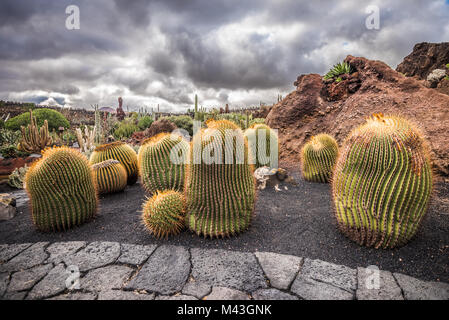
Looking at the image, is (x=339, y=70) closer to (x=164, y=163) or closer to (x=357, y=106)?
(x=357, y=106)

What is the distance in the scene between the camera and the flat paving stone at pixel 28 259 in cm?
253

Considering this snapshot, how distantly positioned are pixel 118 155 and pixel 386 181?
4.88 m

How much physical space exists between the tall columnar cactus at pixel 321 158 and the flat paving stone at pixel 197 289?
4.01 meters

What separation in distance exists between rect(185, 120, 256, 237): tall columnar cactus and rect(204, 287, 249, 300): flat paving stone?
0.86 m

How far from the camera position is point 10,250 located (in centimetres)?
287

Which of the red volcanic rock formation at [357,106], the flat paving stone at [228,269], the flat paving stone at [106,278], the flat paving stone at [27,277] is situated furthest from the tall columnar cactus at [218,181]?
the red volcanic rock formation at [357,106]

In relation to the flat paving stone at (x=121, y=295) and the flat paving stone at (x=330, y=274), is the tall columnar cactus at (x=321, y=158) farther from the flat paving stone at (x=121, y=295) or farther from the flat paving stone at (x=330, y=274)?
the flat paving stone at (x=121, y=295)

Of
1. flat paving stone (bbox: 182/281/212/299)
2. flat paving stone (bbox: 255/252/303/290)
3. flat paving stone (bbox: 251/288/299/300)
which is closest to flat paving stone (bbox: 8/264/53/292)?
flat paving stone (bbox: 182/281/212/299)

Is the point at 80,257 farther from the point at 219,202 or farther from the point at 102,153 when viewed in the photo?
the point at 102,153

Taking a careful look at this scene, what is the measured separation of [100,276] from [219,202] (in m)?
1.40

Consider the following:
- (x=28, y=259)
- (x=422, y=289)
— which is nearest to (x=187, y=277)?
(x=28, y=259)

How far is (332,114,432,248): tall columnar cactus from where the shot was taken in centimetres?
236

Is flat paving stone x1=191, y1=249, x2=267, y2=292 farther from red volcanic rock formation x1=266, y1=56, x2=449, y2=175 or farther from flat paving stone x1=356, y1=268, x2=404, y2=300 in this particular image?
red volcanic rock formation x1=266, y1=56, x2=449, y2=175
